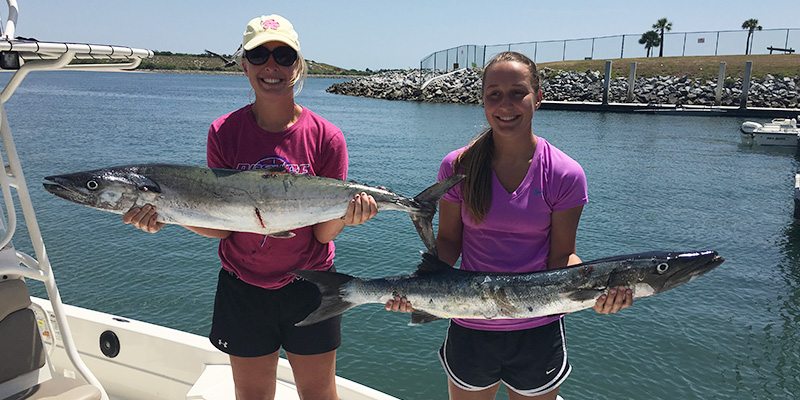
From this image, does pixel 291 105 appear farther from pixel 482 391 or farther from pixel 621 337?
pixel 621 337

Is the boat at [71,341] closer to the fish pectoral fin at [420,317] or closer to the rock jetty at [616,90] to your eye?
the fish pectoral fin at [420,317]

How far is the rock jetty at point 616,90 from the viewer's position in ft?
177

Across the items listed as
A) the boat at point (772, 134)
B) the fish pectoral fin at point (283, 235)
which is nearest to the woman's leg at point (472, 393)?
the fish pectoral fin at point (283, 235)

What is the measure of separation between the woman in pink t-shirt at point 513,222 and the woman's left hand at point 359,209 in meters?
0.44

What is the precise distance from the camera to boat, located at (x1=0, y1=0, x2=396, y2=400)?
10.4ft

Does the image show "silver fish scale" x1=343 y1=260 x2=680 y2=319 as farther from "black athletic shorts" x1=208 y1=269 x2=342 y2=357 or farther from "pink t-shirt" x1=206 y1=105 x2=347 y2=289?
"pink t-shirt" x1=206 y1=105 x2=347 y2=289

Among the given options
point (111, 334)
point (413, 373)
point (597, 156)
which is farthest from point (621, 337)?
point (597, 156)

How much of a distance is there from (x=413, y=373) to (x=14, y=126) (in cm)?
3230

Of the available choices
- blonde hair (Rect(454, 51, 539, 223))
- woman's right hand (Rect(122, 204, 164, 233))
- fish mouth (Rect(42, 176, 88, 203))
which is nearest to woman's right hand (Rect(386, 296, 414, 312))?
blonde hair (Rect(454, 51, 539, 223))

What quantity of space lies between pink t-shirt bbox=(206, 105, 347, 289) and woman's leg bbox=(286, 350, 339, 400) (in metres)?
0.48

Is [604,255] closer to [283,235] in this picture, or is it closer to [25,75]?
[283,235]

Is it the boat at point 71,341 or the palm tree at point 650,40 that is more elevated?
the palm tree at point 650,40

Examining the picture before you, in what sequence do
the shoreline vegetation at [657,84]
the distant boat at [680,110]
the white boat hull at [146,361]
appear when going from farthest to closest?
the shoreline vegetation at [657,84] → the distant boat at [680,110] → the white boat hull at [146,361]

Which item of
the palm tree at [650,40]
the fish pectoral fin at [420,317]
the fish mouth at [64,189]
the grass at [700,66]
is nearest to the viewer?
the fish mouth at [64,189]
